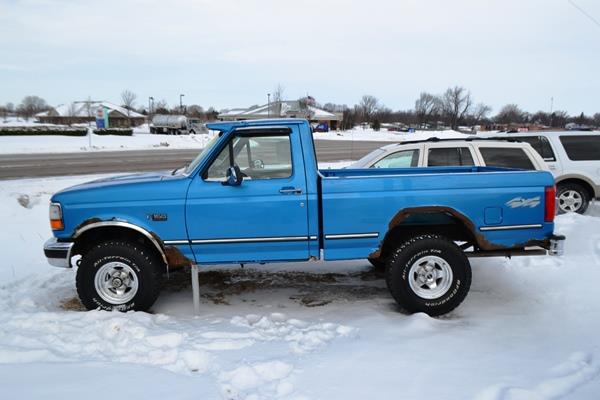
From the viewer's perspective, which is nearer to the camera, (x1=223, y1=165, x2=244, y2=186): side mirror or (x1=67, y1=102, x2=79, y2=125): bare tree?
(x1=223, y1=165, x2=244, y2=186): side mirror

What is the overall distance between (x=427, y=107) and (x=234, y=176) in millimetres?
126447

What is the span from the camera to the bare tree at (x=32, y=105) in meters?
142

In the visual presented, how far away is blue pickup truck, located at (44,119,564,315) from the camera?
484 cm

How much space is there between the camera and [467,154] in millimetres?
7941

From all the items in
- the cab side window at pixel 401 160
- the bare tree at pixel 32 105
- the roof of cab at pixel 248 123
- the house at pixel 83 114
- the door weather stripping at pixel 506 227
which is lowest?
the door weather stripping at pixel 506 227

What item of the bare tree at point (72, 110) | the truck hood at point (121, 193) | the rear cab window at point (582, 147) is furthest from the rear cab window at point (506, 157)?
the bare tree at point (72, 110)

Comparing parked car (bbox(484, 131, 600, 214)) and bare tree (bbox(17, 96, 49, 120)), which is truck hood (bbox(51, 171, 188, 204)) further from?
bare tree (bbox(17, 96, 49, 120))

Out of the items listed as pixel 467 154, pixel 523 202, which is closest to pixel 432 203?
pixel 523 202

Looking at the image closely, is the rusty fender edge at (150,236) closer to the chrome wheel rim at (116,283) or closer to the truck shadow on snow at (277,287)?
the chrome wheel rim at (116,283)

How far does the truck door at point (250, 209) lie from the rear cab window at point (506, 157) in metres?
4.29

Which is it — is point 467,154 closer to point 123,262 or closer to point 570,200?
point 570,200

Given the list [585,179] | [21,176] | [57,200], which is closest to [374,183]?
[57,200]

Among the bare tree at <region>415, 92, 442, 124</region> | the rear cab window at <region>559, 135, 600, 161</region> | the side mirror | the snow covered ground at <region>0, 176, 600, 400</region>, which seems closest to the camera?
the snow covered ground at <region>0, 176, 600, 400</region>

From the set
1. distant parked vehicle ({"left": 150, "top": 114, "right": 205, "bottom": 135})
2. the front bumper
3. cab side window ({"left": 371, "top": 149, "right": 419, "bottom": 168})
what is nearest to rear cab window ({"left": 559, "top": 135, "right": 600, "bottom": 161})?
cab side window ({"left": 371, "top": 149, "right": 419, "bottom": 168})
